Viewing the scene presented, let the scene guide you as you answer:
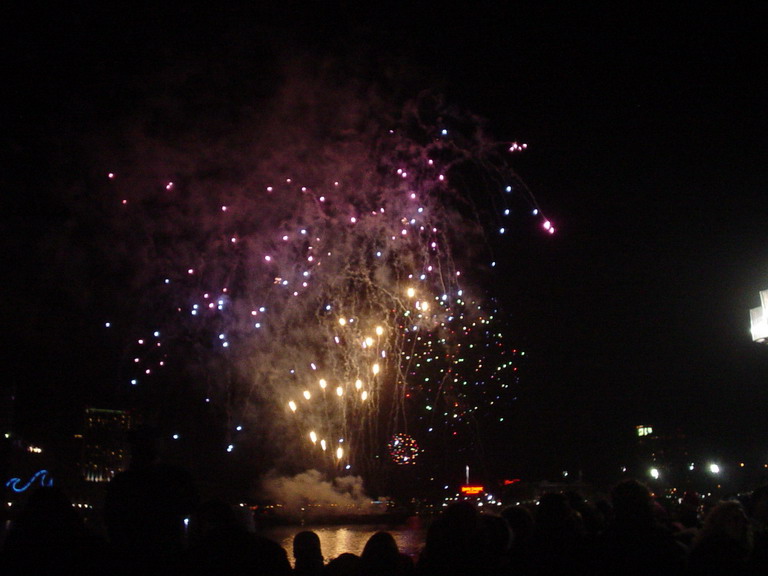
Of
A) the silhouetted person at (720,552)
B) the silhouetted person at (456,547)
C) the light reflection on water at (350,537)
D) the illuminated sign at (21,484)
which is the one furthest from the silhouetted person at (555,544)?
the illuminated sign at (21,484)

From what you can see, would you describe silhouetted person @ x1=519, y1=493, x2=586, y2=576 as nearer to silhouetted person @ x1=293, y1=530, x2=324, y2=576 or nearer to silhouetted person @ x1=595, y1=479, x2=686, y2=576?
silhouetted person @ x1=595, y1=479, x2=686, y2=576

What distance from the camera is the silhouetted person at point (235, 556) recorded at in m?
3.31

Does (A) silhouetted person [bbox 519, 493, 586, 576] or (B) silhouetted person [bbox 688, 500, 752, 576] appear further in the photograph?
(A) silhouetted person [bbox 519, 493, 586, 576]

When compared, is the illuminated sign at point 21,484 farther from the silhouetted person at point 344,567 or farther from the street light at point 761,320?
the street light at point 761,320

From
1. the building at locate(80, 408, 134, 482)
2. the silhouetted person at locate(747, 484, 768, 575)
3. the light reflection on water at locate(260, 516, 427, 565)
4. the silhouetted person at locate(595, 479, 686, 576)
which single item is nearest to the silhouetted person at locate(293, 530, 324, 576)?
the silhouetted person at locate(595, 479, 686, 576)

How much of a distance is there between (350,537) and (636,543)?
1230 cm

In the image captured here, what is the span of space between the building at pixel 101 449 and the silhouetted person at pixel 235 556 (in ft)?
35.6

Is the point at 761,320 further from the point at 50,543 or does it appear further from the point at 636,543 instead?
the point at 50,543

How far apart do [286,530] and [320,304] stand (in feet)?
19.6

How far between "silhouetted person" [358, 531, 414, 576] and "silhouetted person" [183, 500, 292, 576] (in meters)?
0.66

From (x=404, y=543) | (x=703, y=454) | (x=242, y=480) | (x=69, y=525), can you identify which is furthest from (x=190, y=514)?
(x=703, y=454)

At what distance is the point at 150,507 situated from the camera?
4.25m

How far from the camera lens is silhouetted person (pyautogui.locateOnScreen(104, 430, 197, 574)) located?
419cm

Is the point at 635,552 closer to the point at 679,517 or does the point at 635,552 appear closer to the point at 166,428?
the point at 679,517
